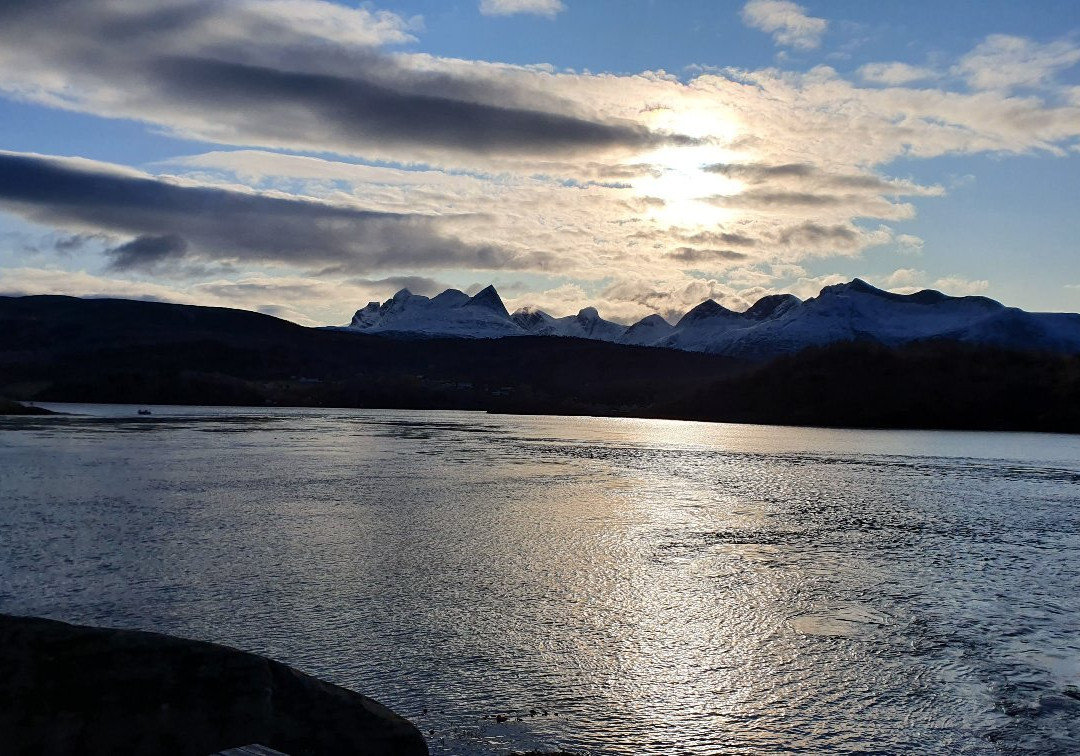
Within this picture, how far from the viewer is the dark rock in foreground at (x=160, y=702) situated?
7293mm

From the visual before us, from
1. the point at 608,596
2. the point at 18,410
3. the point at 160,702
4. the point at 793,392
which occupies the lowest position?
the point at 18,410

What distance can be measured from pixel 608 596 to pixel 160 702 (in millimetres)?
10611

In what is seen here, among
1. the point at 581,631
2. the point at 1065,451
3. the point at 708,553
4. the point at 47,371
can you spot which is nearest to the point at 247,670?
the point at 581,631

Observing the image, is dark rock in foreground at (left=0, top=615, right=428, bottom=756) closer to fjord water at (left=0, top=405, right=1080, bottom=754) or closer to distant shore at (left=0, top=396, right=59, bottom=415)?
fjord water at (left=0, top=405, right=1080, bottom=754)

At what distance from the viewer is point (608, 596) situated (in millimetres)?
16953

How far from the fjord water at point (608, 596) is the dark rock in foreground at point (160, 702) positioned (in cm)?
190

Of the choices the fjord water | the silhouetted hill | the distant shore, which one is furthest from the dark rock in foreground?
the silhouetted hill

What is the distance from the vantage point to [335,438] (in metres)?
68.9

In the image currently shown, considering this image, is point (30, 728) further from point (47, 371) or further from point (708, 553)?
point (47, 371)

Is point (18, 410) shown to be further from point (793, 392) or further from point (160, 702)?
point (160, 702)

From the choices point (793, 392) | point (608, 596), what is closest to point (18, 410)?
point (608, 596)

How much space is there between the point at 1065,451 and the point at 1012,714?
7333 cm

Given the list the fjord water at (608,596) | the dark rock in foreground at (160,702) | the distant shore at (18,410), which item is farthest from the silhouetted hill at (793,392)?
the dark rock in foreground at (160,702)

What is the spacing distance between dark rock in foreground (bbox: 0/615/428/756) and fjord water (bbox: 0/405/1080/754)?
6.23 feet
